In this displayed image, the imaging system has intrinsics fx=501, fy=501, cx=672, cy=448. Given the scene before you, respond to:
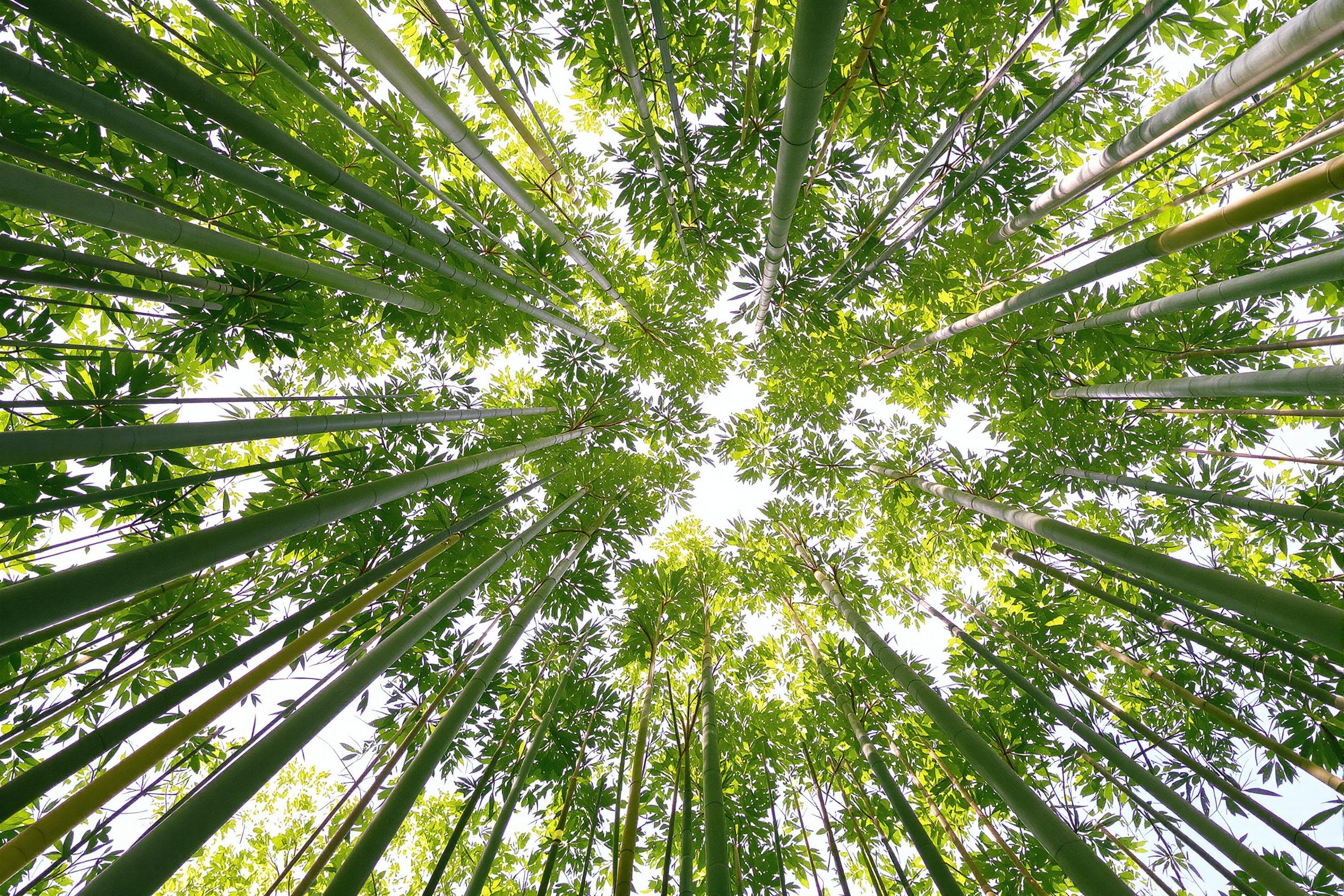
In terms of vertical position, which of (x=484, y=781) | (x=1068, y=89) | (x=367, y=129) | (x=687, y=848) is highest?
(x=367, y=129)

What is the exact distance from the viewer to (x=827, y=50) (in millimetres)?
1674

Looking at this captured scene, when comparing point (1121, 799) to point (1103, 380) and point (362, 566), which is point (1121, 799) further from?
point (362, 566)

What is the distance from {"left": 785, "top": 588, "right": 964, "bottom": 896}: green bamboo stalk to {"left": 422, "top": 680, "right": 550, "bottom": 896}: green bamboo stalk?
211 centimetres

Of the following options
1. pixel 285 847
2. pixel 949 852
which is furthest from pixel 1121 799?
pixel 285 847

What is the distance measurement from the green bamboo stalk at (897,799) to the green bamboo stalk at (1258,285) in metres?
Result: 2.71

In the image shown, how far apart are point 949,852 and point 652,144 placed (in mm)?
7070

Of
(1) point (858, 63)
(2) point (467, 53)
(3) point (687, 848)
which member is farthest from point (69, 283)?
(1) point (858, 63)

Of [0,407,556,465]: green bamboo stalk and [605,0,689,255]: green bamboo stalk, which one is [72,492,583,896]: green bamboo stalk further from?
[605,0,689,255]: green bamboo stalk

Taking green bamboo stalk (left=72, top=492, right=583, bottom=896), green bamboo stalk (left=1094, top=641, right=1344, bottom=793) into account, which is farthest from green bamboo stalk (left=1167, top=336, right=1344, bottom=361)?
green bamboo stalk (left=72, top=492, right=583, bottom=896)

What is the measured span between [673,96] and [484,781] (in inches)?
187

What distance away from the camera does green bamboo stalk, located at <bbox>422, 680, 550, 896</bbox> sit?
2.42 metres

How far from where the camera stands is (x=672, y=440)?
6.32 meters

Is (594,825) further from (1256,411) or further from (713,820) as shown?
(1256,411)

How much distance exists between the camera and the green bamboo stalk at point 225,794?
1158 mm
